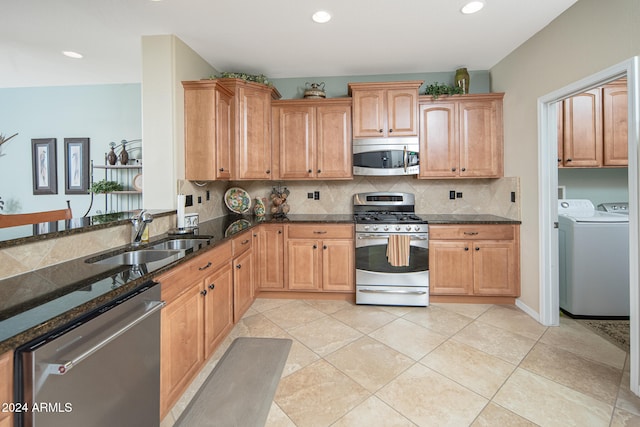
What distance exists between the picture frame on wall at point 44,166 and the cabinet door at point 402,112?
4.52 meters

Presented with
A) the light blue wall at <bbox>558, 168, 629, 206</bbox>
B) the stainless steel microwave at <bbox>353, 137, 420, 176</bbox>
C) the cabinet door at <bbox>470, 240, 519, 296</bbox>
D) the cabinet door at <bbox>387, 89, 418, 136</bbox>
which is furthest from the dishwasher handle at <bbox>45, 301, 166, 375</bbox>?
the light blue wall at <bbox>558, 168, 629, 206</bbox>

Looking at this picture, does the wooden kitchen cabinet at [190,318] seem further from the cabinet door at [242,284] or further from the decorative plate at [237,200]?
the decorative plate at [237,200]

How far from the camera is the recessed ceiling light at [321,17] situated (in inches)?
88.4

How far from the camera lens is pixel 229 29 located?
8.08 ft

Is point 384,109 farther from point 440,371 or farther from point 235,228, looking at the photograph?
point 440,371

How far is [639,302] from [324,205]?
9.10 feet

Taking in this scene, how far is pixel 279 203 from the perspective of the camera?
11.5 feet

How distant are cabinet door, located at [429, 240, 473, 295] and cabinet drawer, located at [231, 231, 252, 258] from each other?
1891 mm

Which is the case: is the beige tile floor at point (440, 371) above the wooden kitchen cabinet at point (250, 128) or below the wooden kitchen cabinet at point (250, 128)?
below

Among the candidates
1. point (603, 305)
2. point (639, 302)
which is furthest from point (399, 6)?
point (603, 305)

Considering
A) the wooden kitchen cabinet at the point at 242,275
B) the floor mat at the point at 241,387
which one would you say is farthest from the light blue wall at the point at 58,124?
the floor mat at the point at 241,387

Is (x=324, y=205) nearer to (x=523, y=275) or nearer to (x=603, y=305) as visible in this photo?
(x=523, y=275)

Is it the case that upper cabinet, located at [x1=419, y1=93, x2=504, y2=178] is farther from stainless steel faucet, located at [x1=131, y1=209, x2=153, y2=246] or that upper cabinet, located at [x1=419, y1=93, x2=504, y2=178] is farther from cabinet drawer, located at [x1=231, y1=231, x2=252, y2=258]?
stainless steel faucet, located at [x1=131, y1=209, x2=153, y2=246]

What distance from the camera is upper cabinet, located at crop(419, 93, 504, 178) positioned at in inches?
125
